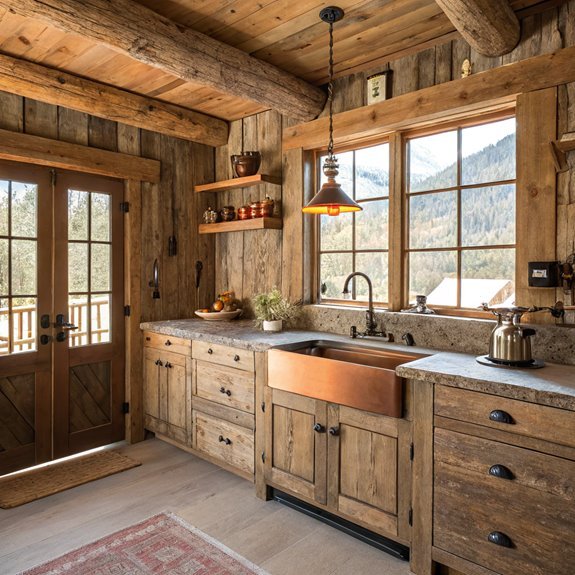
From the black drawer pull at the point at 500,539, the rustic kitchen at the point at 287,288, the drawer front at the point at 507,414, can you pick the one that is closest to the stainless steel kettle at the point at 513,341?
the rustic kitchen at the point at 287,288

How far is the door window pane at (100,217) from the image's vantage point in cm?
359

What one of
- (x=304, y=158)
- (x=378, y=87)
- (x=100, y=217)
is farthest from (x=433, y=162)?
(x=100, y=217)

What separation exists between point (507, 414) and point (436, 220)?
1433mm

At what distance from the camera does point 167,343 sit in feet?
11.7

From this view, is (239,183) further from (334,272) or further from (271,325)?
(271,325)

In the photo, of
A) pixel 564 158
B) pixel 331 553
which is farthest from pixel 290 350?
pixel 564 158

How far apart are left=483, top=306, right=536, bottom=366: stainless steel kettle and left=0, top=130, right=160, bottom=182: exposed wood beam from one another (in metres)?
2.86

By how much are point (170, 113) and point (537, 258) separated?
9.43 feet

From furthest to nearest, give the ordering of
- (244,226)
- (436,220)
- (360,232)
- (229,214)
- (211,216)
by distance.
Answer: (211,216), (229,214), (244,226), (360,232), (436,220)

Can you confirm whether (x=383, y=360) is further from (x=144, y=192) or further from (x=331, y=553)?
(x=144, y=192)

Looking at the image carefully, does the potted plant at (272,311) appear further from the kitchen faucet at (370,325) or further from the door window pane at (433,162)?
the door window pane at (433,162)

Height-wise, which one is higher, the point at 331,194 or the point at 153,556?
the point at 331,194

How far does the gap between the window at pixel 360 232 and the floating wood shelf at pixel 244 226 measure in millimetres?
362

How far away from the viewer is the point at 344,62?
305 centimetres
